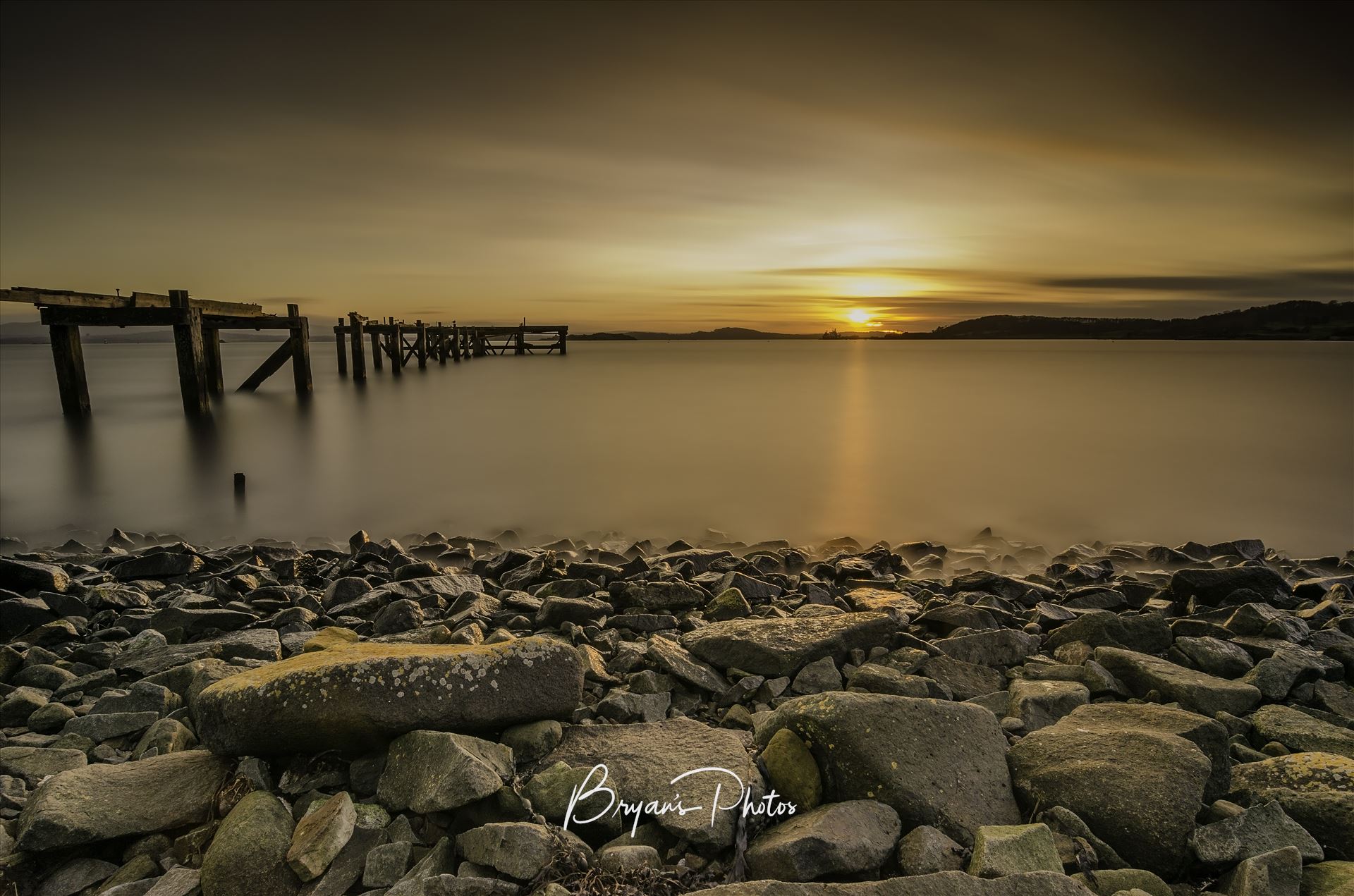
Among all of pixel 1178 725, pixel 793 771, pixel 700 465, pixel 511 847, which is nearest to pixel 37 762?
pixel 511 847

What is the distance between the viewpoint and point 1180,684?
4.03 m

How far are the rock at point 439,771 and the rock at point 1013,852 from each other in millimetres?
1824

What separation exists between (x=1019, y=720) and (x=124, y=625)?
5.85 metres

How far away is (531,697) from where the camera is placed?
11.3ft

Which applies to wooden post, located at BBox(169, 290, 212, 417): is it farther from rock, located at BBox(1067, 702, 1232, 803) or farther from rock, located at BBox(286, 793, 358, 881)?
rock, located at BBox(1067, 702, 1232, 803)

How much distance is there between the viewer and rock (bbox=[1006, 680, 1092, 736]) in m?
3.79

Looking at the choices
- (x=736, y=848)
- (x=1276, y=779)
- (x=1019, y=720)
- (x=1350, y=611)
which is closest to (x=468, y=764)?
(x=736, y=848)

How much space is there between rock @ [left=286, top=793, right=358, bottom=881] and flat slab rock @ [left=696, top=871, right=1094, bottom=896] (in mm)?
1365

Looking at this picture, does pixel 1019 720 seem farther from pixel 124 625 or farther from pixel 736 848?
pixel 124 625

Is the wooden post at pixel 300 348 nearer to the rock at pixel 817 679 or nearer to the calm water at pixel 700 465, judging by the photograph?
the calm water at pixel 700 465

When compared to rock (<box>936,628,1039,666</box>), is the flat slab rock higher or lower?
higher

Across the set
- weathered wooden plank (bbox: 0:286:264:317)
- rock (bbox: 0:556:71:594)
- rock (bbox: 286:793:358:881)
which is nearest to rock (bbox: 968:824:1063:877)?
rock (bbox: 286:793:358:881)

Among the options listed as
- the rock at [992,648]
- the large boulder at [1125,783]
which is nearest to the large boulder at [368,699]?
the large boulder at [1125,783]

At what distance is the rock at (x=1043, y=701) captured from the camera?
12.4 ft
